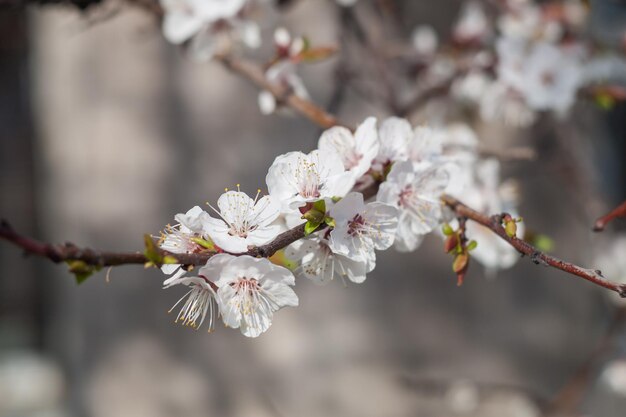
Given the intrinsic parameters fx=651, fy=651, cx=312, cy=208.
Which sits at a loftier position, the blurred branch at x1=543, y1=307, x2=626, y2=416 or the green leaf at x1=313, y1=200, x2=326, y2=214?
the green leaf at x1=313, y1=200, x2=326, y2=214

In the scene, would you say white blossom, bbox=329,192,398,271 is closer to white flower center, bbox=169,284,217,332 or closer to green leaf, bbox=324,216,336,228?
green leaf, bbox=324,216,336,228

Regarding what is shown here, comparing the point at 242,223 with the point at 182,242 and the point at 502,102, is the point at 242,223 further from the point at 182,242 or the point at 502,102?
the point at 502,102

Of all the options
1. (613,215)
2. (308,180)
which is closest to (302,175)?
(308,180)

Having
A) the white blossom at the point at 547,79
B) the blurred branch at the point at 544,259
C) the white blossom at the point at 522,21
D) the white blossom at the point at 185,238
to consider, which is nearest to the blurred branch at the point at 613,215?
the blurred branch at the point at 544,259

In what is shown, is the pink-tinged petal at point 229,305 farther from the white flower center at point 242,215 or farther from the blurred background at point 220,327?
the blurred background at point 220,327

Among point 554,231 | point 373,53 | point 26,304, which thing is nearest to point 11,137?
point 26,304

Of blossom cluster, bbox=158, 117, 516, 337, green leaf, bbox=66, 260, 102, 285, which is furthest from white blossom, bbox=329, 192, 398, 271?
green leaf, bbox=66, 260, 102, 285
